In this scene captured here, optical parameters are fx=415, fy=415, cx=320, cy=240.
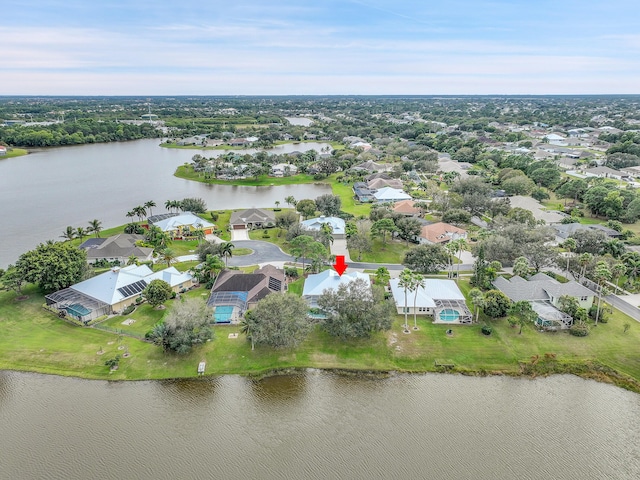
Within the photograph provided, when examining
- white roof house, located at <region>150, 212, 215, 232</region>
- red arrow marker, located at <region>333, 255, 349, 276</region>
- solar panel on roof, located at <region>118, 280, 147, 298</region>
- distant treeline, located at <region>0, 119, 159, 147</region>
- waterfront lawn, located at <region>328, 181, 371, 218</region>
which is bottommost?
waterfront lawn, located at <region>328, 181, 371, 218</region>

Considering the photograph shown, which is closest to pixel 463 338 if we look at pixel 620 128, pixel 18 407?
pixel 18 407

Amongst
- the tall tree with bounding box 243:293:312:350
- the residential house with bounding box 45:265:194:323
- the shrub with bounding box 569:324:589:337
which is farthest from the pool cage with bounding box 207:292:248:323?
the shrub with bounding box 569:324:589:337

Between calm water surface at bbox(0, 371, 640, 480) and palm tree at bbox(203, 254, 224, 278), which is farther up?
palm tree at bbox(203, 254, 224, 278)

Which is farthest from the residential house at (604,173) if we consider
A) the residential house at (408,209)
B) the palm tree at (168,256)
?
the palm tree at (168,256)

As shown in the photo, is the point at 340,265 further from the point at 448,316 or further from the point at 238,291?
the point at 448,316

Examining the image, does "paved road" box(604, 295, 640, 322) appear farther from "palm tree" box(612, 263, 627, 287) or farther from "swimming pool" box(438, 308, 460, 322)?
"swimming pool" box(438, 308, 460, 322)

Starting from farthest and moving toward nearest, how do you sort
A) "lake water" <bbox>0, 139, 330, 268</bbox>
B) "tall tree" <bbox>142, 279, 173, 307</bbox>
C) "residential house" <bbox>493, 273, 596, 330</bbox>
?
1. "lake water" <bbox>0, 139, 330, 268</bbox>
2. "tall tree" <bbox>142, 279, 173, 307</bbox>
3. "residential house" <bbox>493, 273, 596, 330</bbox>

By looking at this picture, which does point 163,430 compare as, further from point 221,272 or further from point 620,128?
point 620,128
